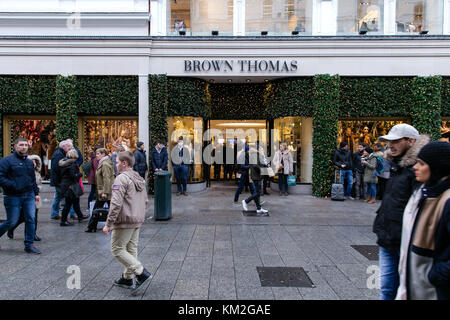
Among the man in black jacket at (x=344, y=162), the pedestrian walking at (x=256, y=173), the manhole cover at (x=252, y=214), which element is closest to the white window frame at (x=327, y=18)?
the man in black jacket at (x=344, y=162)

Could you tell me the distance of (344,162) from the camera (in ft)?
38.9

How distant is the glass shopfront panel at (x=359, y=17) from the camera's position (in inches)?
503

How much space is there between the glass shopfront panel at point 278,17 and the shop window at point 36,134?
876cm

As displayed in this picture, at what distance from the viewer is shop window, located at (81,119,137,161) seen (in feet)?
44.2

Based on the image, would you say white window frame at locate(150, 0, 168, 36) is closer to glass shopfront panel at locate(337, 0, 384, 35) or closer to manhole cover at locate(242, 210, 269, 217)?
glass shopfront panel at locate(337, 0, 384, 35)

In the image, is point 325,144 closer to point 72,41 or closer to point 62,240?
point 62,240

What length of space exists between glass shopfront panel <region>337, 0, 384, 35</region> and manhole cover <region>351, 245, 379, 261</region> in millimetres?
9127

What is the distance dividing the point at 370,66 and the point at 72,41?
11.1 metres

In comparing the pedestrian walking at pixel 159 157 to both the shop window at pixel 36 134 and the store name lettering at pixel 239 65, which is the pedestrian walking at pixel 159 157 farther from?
the shop window at pixel 36 134

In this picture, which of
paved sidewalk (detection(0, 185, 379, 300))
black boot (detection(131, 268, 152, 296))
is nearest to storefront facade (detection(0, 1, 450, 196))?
paved sidewalk (detection(0, 185, 379, 300))

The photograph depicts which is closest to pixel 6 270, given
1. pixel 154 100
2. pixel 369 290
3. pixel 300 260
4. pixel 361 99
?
pixel 300 260

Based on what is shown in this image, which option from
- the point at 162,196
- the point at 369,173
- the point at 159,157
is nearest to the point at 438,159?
the point at 162,196

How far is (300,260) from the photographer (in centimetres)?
576

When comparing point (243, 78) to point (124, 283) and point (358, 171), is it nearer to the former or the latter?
point (358, 171)
